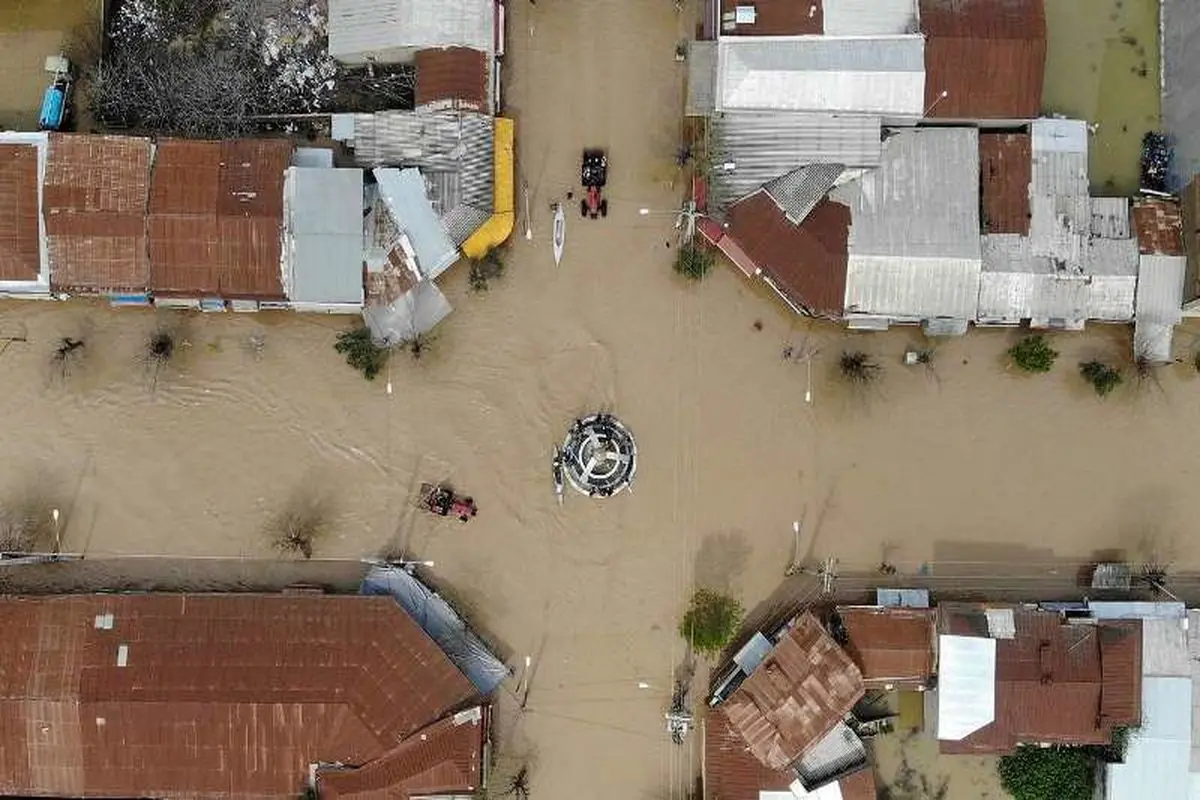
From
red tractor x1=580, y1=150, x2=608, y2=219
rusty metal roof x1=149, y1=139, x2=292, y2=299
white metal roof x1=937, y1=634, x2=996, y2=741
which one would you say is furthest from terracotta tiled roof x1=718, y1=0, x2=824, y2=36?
white metal roof x1=937, y1=634, x2=996, y2=741

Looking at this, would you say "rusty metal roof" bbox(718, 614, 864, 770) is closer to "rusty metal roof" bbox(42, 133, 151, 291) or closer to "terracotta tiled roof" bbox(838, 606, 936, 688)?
"terracotta tiled roof" bbox(838, 606, 936, 688)

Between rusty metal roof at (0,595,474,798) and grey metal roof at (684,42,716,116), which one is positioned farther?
grey metal roof at (684,42,716,116)

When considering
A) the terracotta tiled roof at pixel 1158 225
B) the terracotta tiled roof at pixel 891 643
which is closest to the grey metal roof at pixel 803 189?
the terracotta tiled roof at pixel 1158 225

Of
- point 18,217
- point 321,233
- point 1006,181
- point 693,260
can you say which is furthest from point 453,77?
point 1006,181

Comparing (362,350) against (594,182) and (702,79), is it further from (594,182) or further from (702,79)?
(702,79)

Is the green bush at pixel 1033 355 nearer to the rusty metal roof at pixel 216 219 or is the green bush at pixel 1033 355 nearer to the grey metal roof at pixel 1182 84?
the grey metal roof at pixel 1182 84

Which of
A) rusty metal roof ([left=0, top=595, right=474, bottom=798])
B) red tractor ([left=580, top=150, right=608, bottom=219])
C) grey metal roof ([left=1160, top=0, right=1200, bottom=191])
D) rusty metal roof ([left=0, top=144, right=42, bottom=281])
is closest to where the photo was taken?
rusty metal roof ([left=0, top=595, right=474, bottom=798])

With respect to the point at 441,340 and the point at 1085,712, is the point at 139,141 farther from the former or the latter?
the point at 1085,712
